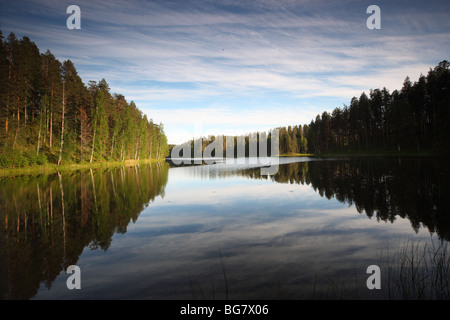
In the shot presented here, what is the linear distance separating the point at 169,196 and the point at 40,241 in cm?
938

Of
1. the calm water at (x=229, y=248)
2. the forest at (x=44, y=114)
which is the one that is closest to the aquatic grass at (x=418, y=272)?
the calm water at (x=229, y=248)

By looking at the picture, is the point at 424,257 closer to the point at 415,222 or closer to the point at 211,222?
the point at 415,222

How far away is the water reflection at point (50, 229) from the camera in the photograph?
555cm

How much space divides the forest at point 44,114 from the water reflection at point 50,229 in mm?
22157

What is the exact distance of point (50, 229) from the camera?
8.85 metres

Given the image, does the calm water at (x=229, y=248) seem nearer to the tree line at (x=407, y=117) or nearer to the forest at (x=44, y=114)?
the forest at (x=44, y=114)

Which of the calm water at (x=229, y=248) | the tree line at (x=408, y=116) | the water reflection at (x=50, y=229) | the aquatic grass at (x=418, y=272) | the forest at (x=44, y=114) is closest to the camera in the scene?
the aquatic grass at (x=418, y=272)

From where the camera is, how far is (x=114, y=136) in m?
60.2

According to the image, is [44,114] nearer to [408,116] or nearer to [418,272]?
[418,272]

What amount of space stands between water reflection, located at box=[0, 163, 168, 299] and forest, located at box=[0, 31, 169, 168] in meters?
22.2

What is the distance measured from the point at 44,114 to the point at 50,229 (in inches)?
1607

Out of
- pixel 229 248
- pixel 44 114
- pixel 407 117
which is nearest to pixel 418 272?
pixel 229 248

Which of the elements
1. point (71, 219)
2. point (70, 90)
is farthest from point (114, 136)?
point (71, 219)

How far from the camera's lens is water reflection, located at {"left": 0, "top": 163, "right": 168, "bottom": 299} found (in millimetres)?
5547
